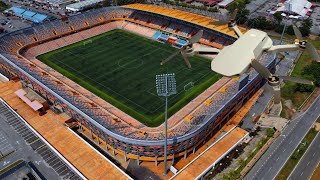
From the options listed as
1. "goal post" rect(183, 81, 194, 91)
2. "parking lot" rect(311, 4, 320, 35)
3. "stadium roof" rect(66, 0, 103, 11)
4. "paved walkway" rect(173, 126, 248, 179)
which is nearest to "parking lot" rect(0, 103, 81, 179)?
"paved walkway" rect(173, 126, 248, 179)

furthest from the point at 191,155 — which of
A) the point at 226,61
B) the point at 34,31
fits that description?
the point at 34,31

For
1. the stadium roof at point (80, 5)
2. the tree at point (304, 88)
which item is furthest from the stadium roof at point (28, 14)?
the tree at point (304, 88)

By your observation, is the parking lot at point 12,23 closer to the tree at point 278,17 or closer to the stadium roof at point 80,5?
the stadium roof at point 80,5

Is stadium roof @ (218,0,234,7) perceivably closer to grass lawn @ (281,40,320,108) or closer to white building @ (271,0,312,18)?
white building @ (271,0,312,18)

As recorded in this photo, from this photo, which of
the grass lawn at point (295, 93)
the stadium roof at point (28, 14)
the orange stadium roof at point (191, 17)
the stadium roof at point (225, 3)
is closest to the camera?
the grass lawn at point (295, 93)

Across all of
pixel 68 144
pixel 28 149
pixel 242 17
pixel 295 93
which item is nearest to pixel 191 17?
pixel 242 17

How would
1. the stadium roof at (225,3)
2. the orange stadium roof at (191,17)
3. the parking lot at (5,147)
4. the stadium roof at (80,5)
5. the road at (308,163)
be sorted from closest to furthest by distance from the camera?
1. the road at (308,163)
2. the parking lot at (5,147)
3. the orange stadium roof at (191,17)
4. the stadium roof at (80,5)
5. the stadium roof at (225,3)

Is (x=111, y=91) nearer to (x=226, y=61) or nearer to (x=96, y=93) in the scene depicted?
(x=96, y=93)
